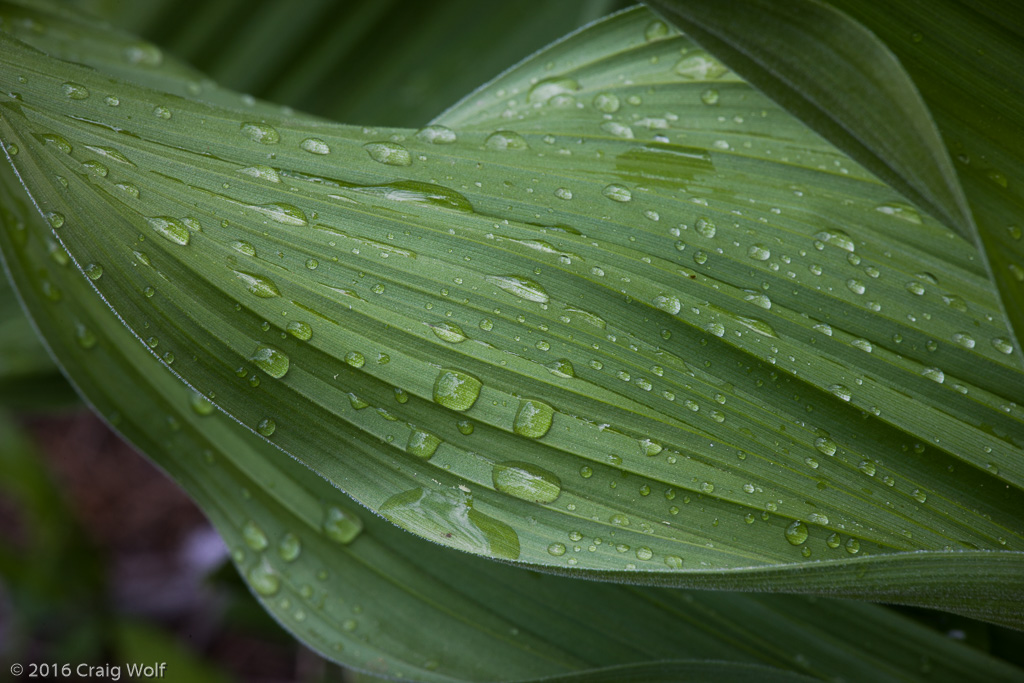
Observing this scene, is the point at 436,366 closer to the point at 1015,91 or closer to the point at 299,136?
the point at 299,136

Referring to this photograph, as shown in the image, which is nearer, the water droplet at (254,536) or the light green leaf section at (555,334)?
the light green leaf section at (555,334)

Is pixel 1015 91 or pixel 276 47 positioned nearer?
pixel 1015 91

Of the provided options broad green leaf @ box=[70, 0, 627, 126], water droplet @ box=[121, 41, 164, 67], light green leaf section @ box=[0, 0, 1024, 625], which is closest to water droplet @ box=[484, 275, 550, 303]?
light green leaf section @ box=[0, 0, 1024, 625]

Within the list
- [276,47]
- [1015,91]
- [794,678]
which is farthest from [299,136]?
[276,47]

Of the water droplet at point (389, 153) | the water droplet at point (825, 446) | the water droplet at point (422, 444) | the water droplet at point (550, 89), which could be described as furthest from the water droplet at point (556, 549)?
the water droplet at point (550, 89)

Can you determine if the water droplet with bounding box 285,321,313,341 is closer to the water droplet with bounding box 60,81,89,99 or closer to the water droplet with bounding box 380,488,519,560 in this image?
the water droplet with bounding box 380,488,519,560

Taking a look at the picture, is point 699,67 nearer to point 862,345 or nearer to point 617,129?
point 617,129

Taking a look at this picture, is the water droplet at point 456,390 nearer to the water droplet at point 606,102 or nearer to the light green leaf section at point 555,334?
the light green leaf section at point 555,334
